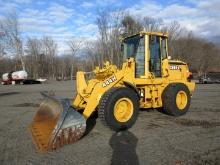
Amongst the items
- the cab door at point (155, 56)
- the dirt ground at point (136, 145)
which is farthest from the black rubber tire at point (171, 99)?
the cab door at point (155, 56)

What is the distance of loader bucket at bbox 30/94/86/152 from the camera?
7.13 meters

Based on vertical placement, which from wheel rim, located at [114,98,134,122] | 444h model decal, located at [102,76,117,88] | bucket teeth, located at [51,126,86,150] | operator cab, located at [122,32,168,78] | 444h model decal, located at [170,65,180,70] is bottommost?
bucket teeth, located at [51,126,86,150]

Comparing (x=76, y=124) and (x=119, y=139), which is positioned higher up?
(x=76, y=124)

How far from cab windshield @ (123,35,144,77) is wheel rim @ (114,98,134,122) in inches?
58.9

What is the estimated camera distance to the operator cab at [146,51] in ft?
34.9

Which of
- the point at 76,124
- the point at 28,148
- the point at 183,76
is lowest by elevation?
the point at 28,148

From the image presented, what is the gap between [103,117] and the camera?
870 centimetres

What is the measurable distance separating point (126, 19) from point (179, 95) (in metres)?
46.6

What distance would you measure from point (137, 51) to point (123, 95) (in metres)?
2.43

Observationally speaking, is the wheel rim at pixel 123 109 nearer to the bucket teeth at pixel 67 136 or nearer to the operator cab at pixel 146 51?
the operator cab at pixel 146 51

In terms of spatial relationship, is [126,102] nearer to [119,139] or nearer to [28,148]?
[119,139]

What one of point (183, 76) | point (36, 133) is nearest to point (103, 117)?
point (36, 133)

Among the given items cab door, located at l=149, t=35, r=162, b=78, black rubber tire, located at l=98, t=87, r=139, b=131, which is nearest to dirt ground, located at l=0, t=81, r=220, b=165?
black rubber tire, located at l=98, t=87, r=139, b=131

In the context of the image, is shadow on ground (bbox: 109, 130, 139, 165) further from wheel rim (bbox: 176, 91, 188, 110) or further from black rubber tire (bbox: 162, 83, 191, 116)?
wheel rim (bbox: 176, 91, 188, 110)
